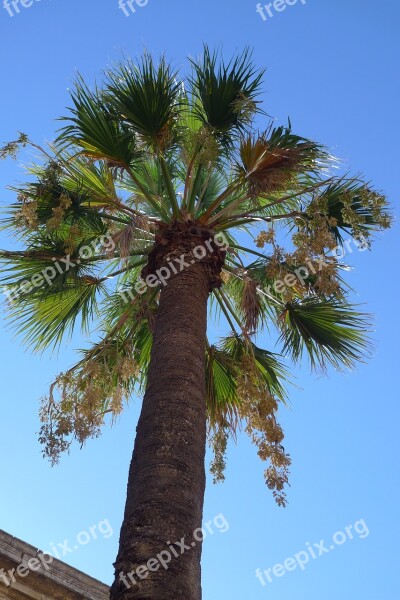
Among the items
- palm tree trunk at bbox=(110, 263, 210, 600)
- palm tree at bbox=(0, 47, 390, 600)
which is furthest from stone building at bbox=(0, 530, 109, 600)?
palm tree trunk at bbox=(110, 263, 210, 600)

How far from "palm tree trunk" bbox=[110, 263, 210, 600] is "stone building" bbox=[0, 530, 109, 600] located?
16.9ft

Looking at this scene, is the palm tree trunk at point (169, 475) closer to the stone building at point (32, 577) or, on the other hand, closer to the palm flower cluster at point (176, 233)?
the palm flower cluster at point (176, 233)

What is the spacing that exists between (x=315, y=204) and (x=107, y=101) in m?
2.63

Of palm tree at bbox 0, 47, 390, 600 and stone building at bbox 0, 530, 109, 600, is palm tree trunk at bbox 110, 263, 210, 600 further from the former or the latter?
stone building at bbox 0, 530, 109, 600

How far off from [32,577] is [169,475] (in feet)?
20.2

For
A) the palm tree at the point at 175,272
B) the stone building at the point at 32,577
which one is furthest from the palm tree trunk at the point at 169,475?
the stone building at the point at 32,577

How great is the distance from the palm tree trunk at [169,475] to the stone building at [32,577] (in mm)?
5161

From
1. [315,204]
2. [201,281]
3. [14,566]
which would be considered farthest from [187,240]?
[14,566]

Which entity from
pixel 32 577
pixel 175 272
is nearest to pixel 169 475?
pixel 175 272

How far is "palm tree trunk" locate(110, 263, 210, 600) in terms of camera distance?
3918 millimetres

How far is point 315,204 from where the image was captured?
7129mm

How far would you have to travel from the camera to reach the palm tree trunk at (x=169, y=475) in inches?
154

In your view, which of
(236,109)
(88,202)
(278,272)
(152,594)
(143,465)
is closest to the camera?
(152,594)

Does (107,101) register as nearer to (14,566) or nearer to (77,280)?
(77,280)
